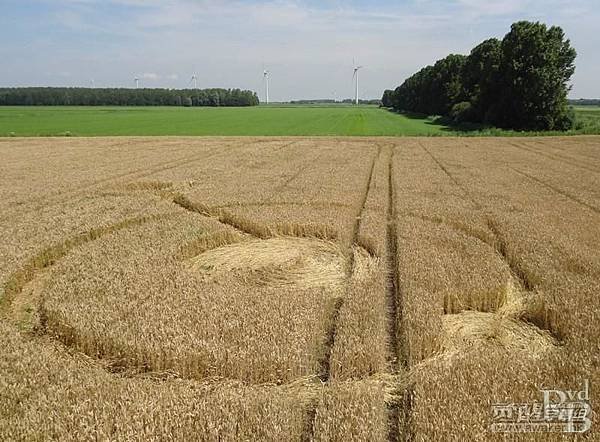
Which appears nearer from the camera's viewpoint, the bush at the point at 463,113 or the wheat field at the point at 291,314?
the wheat field at the point at 291,314

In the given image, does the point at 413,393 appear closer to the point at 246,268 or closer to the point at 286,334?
the point at 286,334

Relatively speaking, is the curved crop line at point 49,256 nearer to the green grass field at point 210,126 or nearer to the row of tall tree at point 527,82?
the green grass field at point 210,126

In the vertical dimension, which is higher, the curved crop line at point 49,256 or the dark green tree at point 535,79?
the dark green tree at point 535,79

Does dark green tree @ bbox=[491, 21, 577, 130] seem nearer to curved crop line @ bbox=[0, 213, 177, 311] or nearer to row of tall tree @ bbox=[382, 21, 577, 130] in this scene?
row of tall tree @ bbox=[382, 21, 577, 130]

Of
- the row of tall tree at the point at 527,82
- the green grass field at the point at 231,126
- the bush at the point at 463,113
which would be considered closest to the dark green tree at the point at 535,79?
the row of tall tree at the point at 527,82

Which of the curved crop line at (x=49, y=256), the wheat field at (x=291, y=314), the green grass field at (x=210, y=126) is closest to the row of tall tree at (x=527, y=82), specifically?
the green grass field at (x=210, y=126)

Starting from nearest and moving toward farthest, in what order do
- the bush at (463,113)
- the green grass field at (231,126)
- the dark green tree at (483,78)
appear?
the green grass field at (231,126) → the dark green tree at (483,78) → the bush at (463,113)

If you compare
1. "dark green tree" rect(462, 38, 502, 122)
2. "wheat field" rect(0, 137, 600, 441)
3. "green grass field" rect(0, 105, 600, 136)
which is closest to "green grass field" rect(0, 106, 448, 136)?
"green grass field" rect(0, 105, 600, 136)

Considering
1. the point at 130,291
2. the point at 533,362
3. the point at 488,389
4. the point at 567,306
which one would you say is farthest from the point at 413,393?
the point at 130,291

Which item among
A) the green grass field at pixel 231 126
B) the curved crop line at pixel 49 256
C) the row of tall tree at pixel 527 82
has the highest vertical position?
the row of tall tree at pixel 527 82

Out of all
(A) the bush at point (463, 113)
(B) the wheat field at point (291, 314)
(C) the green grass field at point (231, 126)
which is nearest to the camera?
(B) the wheat field at point (291, 314)
